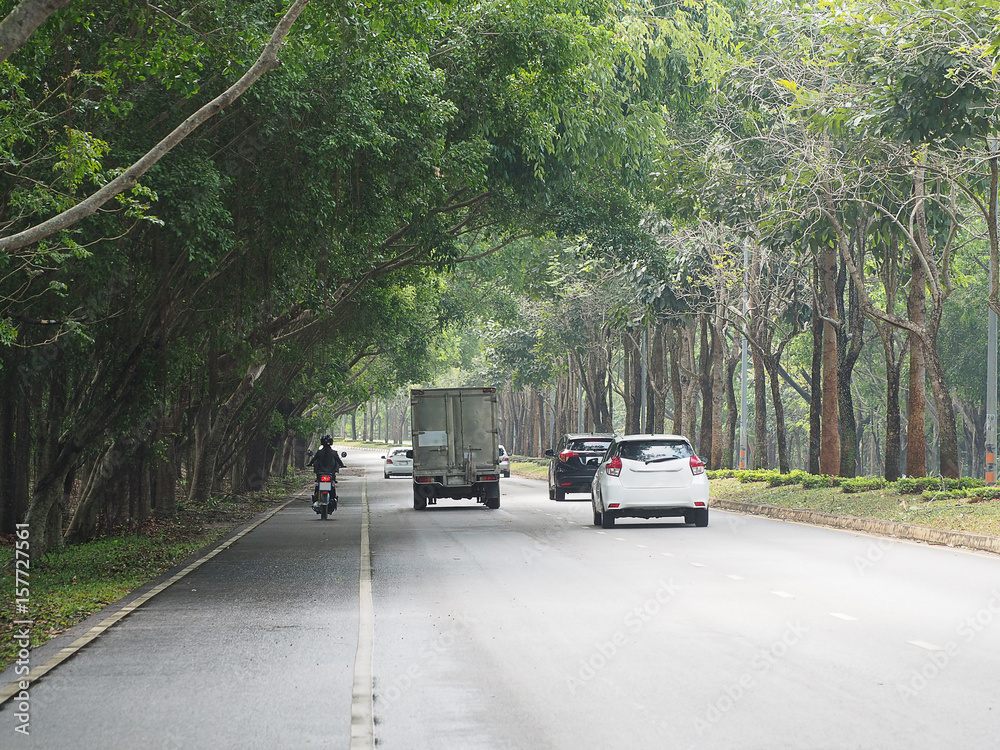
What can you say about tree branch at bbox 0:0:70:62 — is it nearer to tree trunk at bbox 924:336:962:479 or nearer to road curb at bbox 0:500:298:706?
road curb at bbox 0:500:298:706

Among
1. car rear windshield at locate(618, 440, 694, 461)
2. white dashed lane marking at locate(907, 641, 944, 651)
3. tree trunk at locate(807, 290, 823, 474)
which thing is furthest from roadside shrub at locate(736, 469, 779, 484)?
white dashed lane marking at locate(907, 641, 944, 651)

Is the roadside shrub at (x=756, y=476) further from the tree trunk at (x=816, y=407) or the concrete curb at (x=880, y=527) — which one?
the concrete curb at (x=880, y=527)

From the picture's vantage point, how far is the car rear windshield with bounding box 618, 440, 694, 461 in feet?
72.0

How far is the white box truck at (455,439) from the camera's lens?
29.9 m

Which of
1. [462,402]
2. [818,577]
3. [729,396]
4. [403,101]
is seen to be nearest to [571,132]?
[403,101]

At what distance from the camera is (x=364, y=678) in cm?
827

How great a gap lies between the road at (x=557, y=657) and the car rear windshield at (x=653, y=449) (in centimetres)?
501

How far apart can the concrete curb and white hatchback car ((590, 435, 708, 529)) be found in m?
2.80

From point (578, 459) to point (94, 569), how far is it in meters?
19.4

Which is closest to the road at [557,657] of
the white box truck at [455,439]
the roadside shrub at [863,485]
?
the roadside shrub at [863,485]

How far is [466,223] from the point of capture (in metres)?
24.1

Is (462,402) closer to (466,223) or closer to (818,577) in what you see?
(466,223)

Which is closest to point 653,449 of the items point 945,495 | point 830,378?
point 945,495

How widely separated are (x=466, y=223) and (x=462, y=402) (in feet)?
22.9
